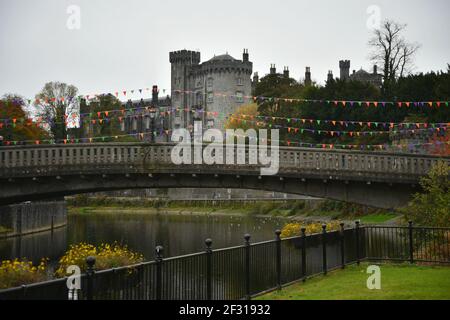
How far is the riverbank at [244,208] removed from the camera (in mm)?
50769

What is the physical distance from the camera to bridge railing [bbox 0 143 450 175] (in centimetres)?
2734

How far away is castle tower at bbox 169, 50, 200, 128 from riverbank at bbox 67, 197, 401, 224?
85.7 feet

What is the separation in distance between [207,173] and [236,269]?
13968 mm

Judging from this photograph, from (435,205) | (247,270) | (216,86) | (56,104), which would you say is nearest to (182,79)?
(216,86)

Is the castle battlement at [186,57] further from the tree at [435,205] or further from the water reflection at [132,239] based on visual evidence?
the tree at [435,205]

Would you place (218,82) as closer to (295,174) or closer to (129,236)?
(129,236)

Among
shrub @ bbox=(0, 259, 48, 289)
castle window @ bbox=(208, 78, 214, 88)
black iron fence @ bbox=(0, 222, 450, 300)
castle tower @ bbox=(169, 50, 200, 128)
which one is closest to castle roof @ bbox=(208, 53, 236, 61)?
castle window @ bbox=(208, 78, 214, 88)

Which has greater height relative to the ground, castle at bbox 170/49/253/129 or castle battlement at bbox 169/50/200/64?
castle battlement at bbox 169/50/200/64

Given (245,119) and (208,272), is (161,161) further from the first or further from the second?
(245,119)

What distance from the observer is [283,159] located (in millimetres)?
28812

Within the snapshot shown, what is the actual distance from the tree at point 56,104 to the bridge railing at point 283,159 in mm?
45944

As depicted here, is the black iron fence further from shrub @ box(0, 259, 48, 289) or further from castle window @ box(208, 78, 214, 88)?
castle window @ box(208, 78, 214, 88)

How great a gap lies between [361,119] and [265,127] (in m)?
17.8
